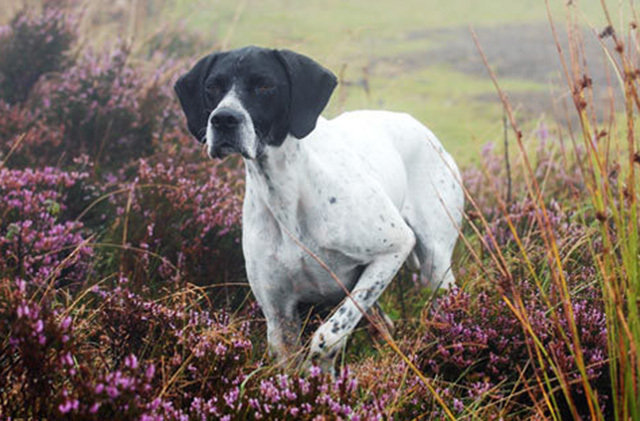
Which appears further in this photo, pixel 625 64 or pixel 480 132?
pixel 480 132

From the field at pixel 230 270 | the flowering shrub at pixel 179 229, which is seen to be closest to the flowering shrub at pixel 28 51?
the field at pixel 230 270

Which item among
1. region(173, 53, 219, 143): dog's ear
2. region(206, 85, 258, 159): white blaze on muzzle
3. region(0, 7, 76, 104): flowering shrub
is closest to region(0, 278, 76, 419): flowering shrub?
region(206, 85, 258, 159): white blaze on muzzle

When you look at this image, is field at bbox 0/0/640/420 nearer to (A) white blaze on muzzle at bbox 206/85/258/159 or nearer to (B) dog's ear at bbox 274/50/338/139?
(A) white blaze on muzzle at bbox 206/85/258/159

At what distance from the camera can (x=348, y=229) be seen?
10.7ft

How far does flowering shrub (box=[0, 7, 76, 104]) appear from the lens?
20.9 ft

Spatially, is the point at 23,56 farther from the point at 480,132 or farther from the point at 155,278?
the point at 480,132

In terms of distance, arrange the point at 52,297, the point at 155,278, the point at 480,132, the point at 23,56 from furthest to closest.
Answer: the point at 480,132, the point at 23,56, the point at 155,278, the point at 52,297

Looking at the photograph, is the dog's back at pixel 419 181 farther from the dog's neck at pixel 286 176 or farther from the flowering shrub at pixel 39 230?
the flowering shrub at pixel 39 230

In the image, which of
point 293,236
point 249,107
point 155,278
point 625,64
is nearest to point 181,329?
point 293,236

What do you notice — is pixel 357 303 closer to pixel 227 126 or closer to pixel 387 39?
pixel 227 126

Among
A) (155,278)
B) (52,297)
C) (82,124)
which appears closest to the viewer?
(52,297)

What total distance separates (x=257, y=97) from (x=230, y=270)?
138 cm

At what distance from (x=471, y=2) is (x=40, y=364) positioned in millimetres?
15020

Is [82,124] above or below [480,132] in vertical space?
above
